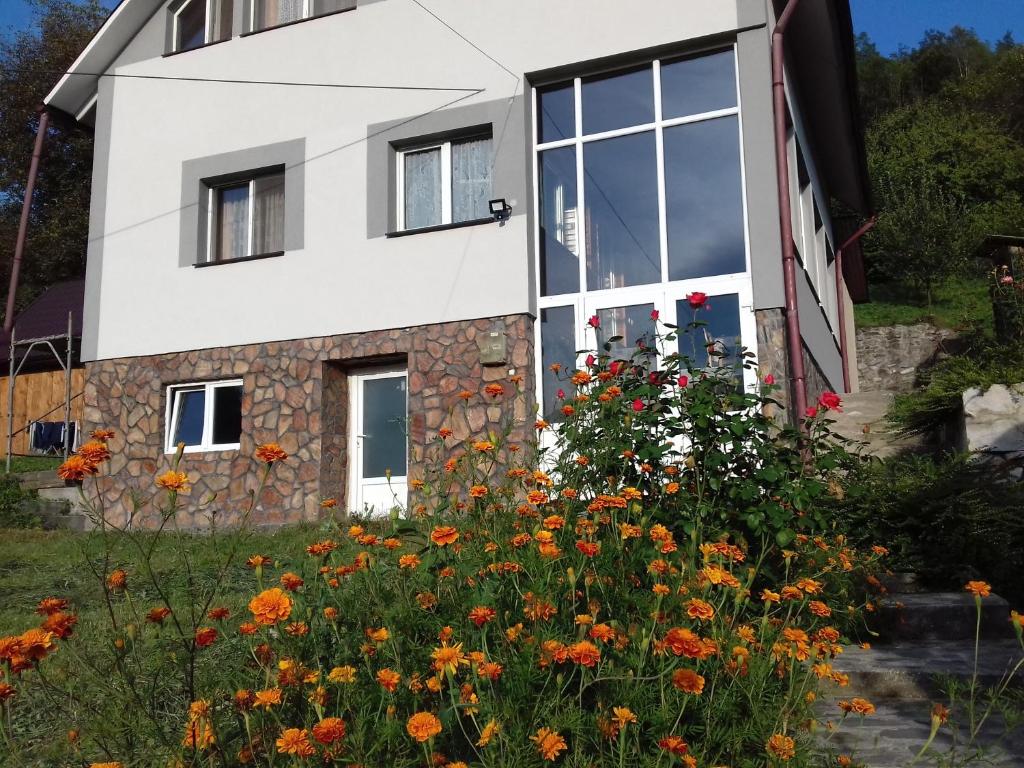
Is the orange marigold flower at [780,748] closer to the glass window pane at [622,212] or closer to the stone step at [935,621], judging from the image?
the stone step at [935,621]

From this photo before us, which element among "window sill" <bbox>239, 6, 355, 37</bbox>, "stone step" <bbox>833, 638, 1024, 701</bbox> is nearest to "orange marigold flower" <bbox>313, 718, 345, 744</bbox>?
"stone step" <bbox>833, 638, 1024, 701</bbox>

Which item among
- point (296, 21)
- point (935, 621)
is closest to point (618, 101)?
point (296, 21)

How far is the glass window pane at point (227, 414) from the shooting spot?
30.4 feet

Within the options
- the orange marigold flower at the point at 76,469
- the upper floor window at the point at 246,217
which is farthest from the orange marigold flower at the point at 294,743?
the upper floor window at the point at 246,217

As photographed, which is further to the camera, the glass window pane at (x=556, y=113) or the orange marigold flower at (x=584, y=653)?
the glass window pane at (x=556, y=113)

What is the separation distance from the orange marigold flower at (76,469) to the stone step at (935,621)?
3481 mm

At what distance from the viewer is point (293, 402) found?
346 inches

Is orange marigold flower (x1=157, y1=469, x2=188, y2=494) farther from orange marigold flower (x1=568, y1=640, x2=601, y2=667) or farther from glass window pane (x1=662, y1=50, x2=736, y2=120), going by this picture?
glass window pane (x1=662, y1=50, x2=736, y2=120)

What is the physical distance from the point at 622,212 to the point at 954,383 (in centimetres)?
326

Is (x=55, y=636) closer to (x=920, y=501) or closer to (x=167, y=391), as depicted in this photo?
(x=920, y=501)

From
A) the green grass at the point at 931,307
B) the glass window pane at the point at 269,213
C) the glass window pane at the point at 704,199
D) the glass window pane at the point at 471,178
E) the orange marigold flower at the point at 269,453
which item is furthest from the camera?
the green grass at the point at 931,307

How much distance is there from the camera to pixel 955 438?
6977 millimetres

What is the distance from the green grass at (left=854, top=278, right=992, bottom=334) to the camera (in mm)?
20206

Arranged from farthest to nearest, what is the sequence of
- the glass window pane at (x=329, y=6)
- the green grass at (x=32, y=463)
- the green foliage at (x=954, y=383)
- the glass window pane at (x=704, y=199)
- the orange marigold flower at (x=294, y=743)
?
the green grass at (x=32, y=463)
the glass window pane at (x=329, y=6)
the glass window pane at (x=704, y=199)
the green foliage at (x=954, y=383)
the orange marigold flower at (x=294, y=743)
